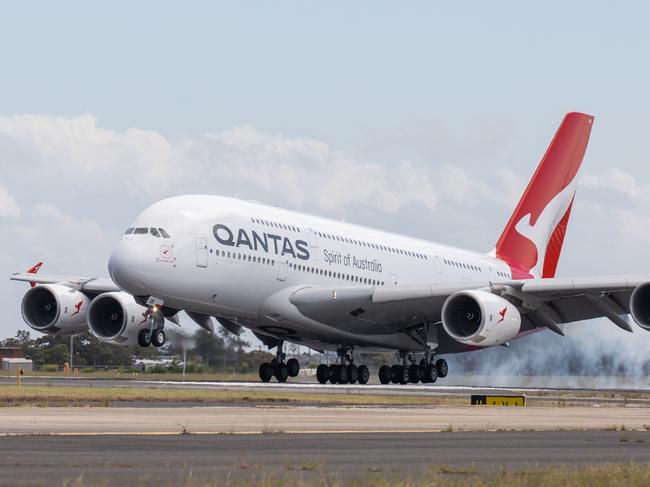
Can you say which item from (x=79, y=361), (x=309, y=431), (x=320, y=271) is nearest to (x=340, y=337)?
(x=320, y=271)

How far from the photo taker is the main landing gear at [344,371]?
45938 millimetres

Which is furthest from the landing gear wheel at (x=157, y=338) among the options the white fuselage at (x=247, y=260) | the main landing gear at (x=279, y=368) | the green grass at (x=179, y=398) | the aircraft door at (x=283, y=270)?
the main landing gear at (x=279, y=368)

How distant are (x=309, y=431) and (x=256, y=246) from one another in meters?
19.6

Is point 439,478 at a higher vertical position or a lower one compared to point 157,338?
lower

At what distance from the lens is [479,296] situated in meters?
39.8

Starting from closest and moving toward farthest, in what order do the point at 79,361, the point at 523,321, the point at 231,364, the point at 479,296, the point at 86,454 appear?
the point at 86,454 < the point at 479,296 < the point at 523,321 < the point at 231,364 < the point at 79,361

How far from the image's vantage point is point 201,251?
125 ft

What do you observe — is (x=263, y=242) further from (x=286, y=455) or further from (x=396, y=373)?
(x=286, y=455)

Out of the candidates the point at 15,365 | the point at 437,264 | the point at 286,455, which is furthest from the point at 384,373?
the point at 15,365

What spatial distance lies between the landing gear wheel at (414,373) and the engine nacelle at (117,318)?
937 centimetres

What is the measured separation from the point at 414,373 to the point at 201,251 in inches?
445

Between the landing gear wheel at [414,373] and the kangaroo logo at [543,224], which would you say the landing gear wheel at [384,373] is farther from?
the kangaroo logo at [543,224]

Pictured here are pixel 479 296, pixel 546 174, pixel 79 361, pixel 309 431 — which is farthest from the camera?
pixel 79 361

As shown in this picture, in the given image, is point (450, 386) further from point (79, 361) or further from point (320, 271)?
point (79, 361)
